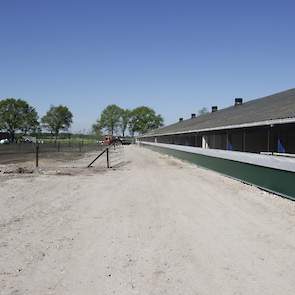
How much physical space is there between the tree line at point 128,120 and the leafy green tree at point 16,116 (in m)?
23.3

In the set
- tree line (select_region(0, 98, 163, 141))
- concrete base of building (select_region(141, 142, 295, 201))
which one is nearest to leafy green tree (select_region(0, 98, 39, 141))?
tree line (select_region(0, 98, 163, 141))

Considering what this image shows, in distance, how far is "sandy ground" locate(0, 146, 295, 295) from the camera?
5.88 metres

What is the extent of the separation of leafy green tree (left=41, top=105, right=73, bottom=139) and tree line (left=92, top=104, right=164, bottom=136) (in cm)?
1242

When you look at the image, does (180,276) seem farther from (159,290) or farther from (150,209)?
(150,209)

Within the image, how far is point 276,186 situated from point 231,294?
28.9ft

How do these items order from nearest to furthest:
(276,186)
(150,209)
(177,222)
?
(177,222), (150,209), (276,186)

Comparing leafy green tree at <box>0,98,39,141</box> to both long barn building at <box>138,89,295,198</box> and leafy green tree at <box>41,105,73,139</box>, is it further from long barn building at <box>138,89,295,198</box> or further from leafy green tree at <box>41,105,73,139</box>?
long barn building at <box>138,89,295,198</box>

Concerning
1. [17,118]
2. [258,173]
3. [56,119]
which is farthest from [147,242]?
[56,119]

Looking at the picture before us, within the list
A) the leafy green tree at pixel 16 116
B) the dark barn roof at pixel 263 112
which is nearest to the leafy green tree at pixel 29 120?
the leafy green tree at pixel 16 116

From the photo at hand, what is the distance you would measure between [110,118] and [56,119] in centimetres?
2218

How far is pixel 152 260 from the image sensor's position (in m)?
6.91

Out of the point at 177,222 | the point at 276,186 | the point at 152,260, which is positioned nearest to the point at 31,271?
the point at 152,260

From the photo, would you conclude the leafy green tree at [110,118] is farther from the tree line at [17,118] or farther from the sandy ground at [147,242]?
the sandy ground at [147,242]

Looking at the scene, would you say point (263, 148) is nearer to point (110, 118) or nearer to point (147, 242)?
point (147, 242)
